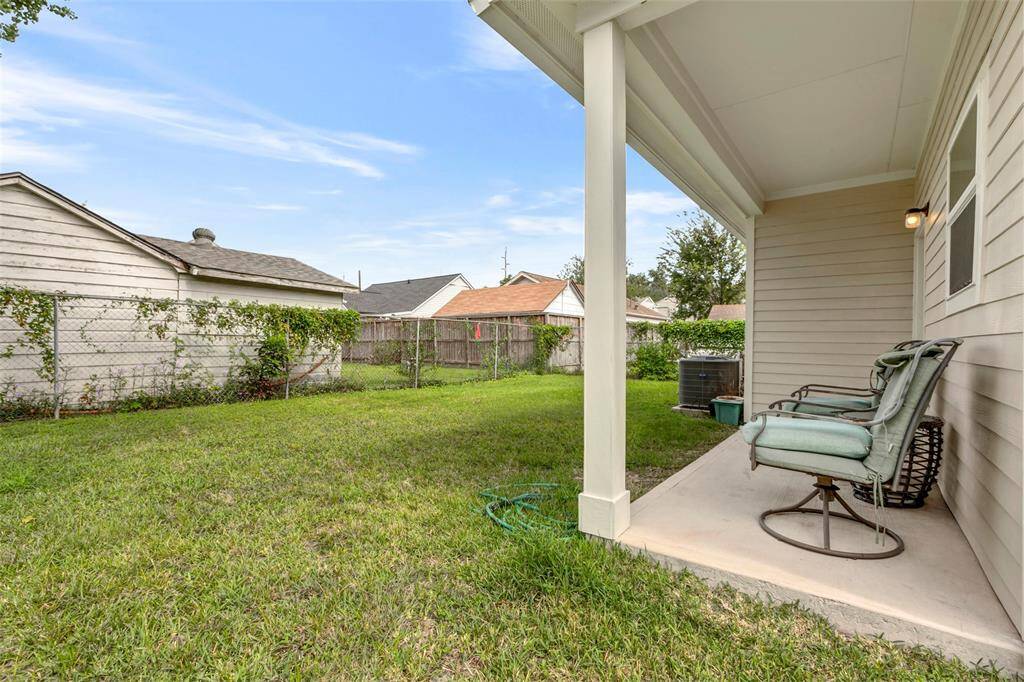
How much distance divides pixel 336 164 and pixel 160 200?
253 inches

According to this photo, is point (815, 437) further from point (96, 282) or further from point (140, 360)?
point (96, 282)

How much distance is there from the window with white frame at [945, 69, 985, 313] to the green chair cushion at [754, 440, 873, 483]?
2.91ft

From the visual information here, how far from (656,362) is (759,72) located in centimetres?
973

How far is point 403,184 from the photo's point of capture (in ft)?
64.7

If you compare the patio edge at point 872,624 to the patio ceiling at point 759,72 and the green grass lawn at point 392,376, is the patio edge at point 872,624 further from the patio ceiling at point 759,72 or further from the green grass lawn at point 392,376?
the green grass lawn at point 392,376

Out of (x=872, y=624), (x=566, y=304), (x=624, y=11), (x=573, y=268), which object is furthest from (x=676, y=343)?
(x=573, y=268)

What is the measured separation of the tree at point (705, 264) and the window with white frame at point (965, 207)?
1814cm

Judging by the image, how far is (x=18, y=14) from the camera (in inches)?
211

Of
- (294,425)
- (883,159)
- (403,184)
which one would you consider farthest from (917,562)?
(403,184)

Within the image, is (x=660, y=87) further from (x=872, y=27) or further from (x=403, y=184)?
(x=403, y=184)

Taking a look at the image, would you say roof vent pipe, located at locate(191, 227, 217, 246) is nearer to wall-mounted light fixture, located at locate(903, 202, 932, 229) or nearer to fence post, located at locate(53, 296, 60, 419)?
fence post, located at locate(53, 296, 60, 419)

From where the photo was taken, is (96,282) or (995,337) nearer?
(995,337)

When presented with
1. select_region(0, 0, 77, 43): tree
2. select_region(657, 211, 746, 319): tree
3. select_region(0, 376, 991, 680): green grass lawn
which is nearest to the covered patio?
select_region(0, 376, 991, 680): green grass lawn

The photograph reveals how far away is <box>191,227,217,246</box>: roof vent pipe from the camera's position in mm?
10258
